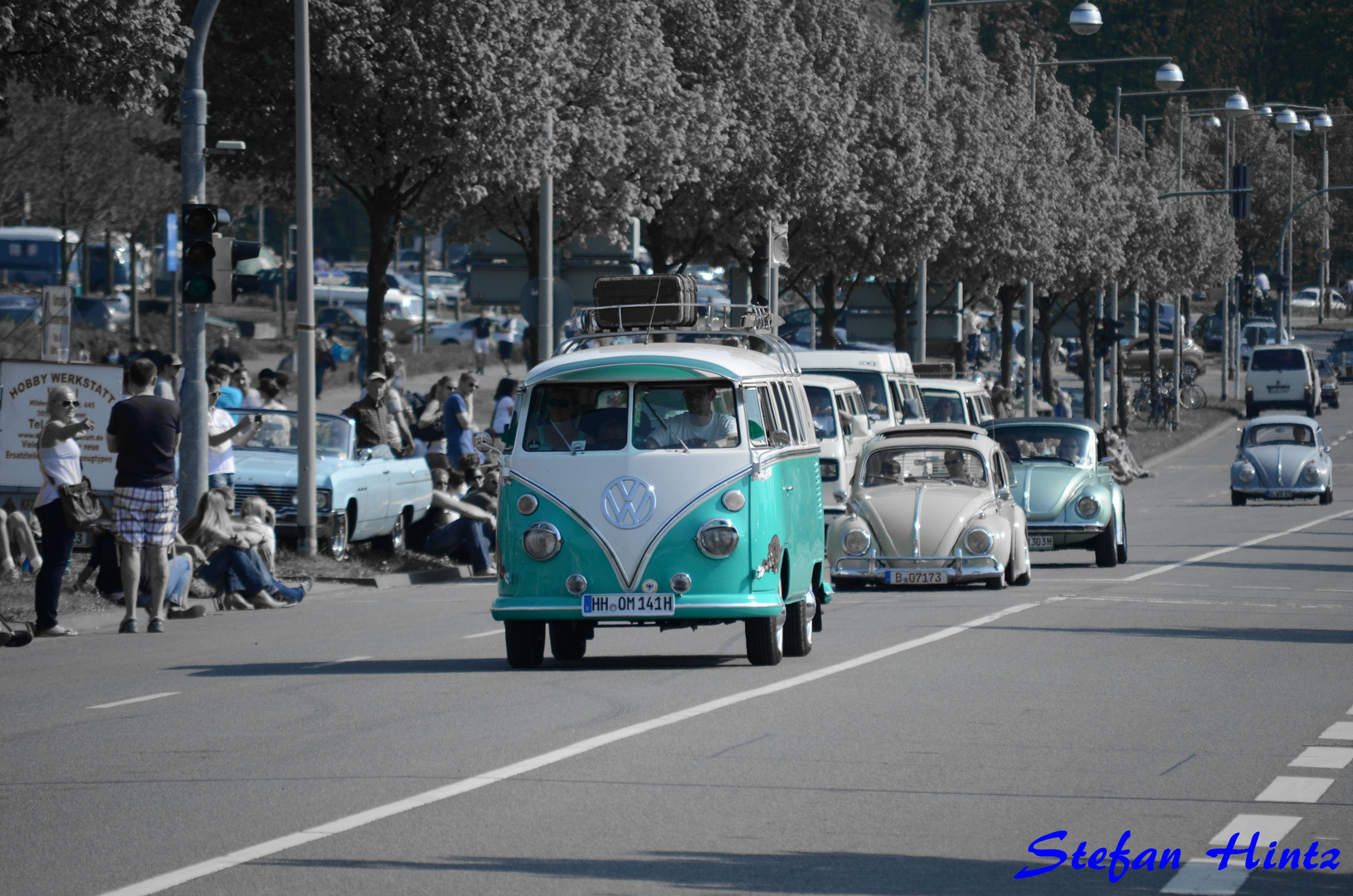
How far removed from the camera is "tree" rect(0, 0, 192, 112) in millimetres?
17891

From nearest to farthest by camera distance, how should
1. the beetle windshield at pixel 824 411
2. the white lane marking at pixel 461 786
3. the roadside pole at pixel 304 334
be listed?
1. the white lane marking at pixel 461 786
2. the roadside pole at pixel 304 334
3. the beetle windshield at pixel 824 411

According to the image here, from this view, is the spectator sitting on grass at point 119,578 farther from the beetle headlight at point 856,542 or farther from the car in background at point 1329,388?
the car in background at point 1329,388

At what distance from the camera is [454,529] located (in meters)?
25.0

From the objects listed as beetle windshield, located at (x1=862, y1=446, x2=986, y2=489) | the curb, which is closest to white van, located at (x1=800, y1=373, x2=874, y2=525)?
beetle windshield, located at (x1=862, y1=446, x2=986, y2=489)

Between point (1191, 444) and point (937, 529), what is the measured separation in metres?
44.8

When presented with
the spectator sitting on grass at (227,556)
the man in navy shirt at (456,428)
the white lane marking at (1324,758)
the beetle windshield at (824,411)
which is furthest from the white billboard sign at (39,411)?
the white lane marking at (1324,758)

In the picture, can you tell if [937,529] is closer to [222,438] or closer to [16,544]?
[222,438]

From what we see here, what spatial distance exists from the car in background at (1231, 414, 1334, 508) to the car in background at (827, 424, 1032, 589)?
1992 cm

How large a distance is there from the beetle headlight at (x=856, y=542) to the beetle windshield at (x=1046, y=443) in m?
5.79

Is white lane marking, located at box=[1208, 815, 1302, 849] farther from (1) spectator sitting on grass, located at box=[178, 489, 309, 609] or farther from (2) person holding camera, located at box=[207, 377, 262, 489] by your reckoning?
(2) person holding camera, located at box=[207, 377, 262, 489]

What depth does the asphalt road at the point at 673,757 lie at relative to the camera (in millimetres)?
7859

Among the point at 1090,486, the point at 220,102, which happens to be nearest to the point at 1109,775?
the point at 1090,486

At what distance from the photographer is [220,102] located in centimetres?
2833

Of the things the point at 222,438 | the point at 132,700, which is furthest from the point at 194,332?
the point at 132,700
